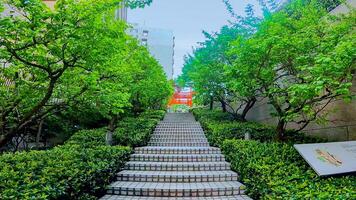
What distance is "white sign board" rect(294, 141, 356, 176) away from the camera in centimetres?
470

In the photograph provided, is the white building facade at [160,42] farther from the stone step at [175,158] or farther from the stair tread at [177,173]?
the stair tread at [177,173]

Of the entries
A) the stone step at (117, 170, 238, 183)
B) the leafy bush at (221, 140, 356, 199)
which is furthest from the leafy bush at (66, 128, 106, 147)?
the leafy bush at (221, 140, 356, 199)

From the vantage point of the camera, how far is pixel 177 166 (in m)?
7.03

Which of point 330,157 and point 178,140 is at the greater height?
point 330,157

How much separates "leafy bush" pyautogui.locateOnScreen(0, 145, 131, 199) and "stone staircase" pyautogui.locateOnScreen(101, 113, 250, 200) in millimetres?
488

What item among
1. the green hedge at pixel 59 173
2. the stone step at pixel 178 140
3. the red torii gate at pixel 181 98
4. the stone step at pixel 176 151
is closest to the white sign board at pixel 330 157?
the stone step at pixel 176 151

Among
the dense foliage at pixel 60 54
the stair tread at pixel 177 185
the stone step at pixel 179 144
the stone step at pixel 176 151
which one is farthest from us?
the stone step at pixel 179 144

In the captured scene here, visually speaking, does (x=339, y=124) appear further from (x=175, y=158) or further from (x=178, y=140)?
(x=178, y=140)

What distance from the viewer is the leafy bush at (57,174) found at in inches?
145

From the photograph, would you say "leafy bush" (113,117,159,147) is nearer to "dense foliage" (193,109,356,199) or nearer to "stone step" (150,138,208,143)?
"stone step" (150,138,208,143)

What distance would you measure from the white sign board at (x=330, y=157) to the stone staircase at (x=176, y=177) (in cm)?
158

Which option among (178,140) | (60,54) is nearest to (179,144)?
(178,140)

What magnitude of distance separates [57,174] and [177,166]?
342 centimetres

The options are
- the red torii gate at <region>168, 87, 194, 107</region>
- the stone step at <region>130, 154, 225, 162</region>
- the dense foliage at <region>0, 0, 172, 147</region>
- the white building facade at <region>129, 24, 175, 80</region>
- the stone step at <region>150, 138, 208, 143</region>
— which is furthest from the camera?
the white building facade at <region>129, 24, 175, 80</region>
